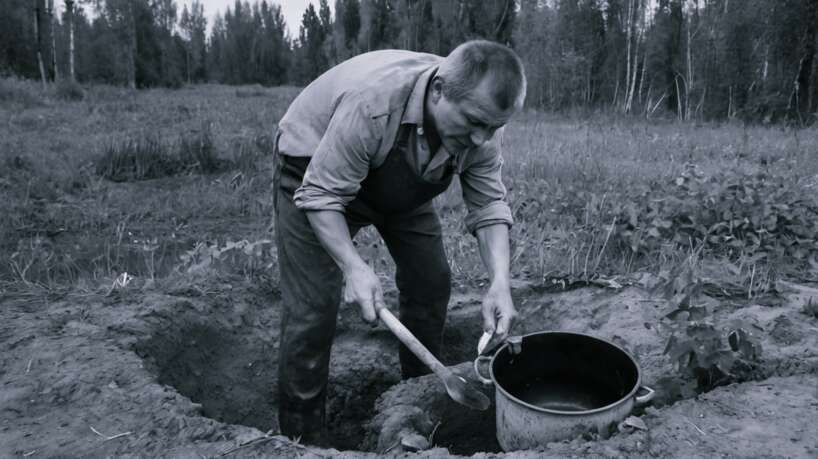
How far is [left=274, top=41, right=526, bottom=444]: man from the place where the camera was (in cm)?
179

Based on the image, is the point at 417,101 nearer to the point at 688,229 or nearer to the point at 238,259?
the point at 238,259

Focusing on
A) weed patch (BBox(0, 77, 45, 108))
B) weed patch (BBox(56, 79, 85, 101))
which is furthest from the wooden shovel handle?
weed patch (BBox(56, 79, 85, 101))

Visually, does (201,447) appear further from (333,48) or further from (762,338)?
(333,48)

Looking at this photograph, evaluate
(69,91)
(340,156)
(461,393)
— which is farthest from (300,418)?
(69,91)

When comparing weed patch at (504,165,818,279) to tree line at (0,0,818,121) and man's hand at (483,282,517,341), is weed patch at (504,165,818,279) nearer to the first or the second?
man's hand at (483,282,517,341)

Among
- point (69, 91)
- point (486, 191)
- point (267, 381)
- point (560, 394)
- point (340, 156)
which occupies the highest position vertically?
point (69, 91)

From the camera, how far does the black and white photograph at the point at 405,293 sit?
180 cm

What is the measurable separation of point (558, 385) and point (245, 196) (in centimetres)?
350

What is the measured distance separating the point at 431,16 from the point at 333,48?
8461 mm

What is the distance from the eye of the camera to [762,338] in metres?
2.31

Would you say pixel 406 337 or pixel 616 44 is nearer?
pixel 406 337

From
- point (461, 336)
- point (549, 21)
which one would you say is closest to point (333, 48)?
point (549, 21)

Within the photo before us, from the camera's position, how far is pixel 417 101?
1.89 m

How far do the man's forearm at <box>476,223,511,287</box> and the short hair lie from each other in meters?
0.58
